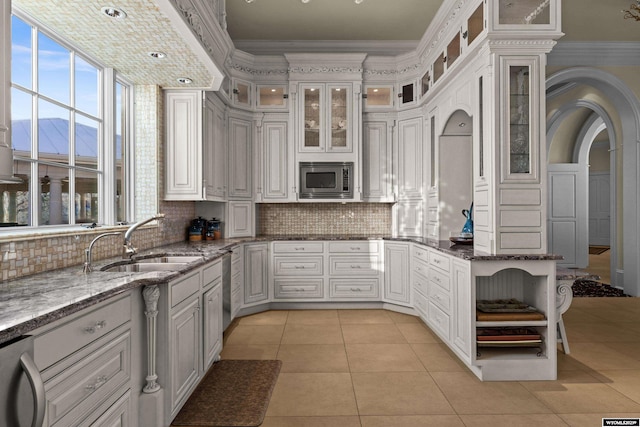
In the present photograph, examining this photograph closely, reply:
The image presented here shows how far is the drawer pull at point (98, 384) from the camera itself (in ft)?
4.78

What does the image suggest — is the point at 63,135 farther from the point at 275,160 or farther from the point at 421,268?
the point at 421,268

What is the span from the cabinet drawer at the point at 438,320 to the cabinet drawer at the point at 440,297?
0.17 feet

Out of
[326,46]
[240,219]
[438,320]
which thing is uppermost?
[326,46]

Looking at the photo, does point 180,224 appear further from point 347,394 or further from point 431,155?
point 431,155

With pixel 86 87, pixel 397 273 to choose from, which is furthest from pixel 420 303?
pixel 86 87

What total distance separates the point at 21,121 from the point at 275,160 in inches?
116

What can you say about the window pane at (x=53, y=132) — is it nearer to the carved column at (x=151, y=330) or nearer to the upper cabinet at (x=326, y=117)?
the carved column at (x=151, y=330)

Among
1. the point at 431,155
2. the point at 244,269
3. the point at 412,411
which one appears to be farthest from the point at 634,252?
the point at 244,269

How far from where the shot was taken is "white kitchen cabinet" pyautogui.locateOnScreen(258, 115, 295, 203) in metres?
4.91

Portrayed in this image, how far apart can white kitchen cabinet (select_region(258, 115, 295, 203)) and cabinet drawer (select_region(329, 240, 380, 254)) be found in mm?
852

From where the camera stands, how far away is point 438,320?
3562 millimetres

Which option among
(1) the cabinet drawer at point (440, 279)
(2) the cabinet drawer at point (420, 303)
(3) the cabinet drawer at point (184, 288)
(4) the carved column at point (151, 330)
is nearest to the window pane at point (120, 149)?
(3) the cabinet drawer at point (184, 288)

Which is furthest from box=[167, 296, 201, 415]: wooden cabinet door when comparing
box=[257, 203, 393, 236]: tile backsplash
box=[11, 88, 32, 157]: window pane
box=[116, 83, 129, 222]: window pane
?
box=[257, 203, 393, 236]: tile backsplash

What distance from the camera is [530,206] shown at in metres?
2.85
